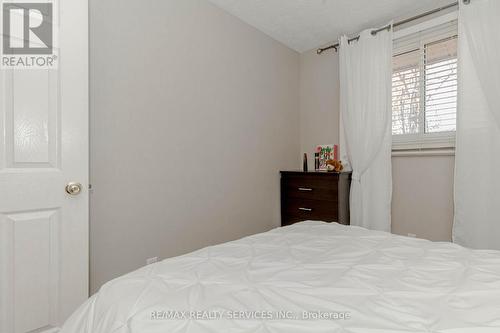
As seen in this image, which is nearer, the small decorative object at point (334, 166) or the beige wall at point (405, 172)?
the beige wall at point (405, 172)

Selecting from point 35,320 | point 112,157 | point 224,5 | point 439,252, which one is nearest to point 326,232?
point 439,252

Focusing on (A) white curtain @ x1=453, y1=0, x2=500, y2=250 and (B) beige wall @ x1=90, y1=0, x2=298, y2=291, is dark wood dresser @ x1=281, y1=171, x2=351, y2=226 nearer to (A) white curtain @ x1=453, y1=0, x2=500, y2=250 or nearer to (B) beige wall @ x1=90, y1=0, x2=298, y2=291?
(B) beige wall @ x1=90, y1=0, x2=298, y2=291

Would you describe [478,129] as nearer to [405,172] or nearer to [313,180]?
[405,172]

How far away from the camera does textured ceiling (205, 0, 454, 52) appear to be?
2527mm

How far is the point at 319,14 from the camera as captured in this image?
2697mm

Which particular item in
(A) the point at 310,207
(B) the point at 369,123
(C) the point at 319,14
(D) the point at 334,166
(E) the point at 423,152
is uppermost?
(C) the point at 319,14

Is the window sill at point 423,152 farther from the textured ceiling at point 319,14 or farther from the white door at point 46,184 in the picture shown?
the white door at point 46,184

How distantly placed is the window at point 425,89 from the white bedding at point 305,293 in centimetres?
154

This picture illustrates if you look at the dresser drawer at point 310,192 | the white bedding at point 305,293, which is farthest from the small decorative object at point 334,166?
the white bedding at point 305,293

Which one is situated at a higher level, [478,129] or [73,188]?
[478,129]

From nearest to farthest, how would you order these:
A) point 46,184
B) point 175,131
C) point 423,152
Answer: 1. point 46,184
2. point 175,131
3. point 423,152

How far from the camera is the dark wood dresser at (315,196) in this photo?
9.01ft

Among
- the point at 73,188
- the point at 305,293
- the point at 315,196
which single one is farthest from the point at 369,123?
the point at 73,188

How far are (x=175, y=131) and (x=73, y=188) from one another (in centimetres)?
87
